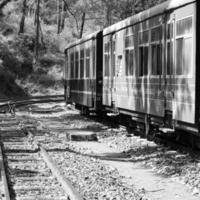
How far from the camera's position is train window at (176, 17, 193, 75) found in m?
11.8

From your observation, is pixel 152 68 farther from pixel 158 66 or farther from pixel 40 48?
pixel 40 48

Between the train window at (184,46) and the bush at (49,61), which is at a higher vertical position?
the bush at (49,61)

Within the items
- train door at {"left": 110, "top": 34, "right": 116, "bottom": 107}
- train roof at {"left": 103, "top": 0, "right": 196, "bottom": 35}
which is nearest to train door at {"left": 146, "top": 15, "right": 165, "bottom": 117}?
train roof at {"left": 103, "top": 0, "right": 196, "bottom": 35}

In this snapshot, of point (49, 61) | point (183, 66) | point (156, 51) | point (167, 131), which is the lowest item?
point (167, 131)

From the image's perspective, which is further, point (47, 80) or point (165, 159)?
point (47, 80)

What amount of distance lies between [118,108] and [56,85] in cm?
3664

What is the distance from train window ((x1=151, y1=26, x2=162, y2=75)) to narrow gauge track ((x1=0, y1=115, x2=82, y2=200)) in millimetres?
3359

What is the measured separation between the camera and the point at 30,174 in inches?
422

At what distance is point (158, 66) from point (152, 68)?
0.58 meters

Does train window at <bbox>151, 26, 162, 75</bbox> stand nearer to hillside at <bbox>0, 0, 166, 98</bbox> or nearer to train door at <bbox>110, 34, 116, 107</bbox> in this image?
train door at <bbox>110, 34, 116, 107</bbox>

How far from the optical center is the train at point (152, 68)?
11.8 m

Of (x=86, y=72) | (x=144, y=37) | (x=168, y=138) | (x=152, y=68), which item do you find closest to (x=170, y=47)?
(x=152, y=68)

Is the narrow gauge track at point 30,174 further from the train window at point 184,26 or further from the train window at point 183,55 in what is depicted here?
the train window at point 184,26

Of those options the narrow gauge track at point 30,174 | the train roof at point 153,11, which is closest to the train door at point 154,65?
the train roof at point 153,11
